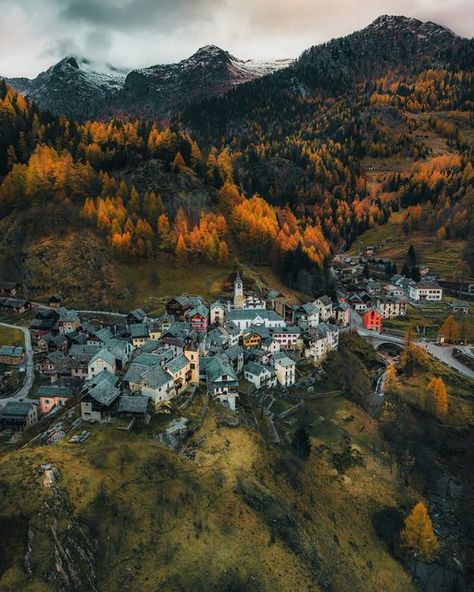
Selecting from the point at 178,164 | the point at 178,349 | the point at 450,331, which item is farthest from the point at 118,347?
the point at 178,164

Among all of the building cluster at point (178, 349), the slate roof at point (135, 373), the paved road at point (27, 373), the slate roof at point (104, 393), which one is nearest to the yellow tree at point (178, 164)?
the building cluster at point (178, 349)

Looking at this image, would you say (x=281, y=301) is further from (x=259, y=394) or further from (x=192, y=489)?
(x=192, y=489)

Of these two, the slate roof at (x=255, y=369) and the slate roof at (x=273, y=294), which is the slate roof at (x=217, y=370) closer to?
the slate roof at (x=255, y=369)

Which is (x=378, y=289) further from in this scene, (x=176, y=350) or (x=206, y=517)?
(x=206, y=517)

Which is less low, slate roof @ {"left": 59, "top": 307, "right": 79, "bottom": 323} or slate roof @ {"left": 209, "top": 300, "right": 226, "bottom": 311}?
slate roof @ {"left": 59, "top": 307, "right": 79, "bottom": 323}

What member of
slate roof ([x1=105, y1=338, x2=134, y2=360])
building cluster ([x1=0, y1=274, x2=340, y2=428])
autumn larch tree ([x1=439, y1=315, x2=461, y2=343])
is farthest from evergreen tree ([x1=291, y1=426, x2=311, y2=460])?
autumn larch tree ([x1=439, y1=315, x2=461, y2=343])

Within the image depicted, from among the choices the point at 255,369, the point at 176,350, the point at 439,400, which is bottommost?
the point at 439,400

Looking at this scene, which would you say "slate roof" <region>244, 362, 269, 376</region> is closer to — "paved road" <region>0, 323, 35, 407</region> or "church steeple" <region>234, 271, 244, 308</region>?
"church steeple" <region>234, 271, 244, 308</region>
